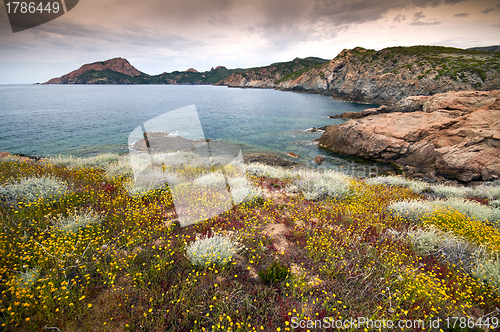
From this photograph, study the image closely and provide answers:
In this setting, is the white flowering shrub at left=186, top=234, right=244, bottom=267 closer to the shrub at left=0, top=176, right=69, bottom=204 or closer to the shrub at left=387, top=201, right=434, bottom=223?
the shrub at left=0, top=176, right=69, bottom=204

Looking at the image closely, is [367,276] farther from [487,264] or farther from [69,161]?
[69,161]

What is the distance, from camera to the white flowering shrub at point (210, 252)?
4.16 meters

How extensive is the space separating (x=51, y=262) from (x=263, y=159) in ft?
59.9

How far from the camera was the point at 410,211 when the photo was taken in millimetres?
7031

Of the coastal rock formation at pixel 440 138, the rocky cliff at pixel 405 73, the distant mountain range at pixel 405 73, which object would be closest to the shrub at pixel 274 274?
the coastal rock formation at pixel 440 138

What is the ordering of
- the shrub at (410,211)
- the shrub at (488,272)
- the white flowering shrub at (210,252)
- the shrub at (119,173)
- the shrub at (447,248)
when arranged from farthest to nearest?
the shrub at (119,173) → the shrub at (410,211) → the shrub at (447,248) → the white flowering shrub at (210,252) → the shrub at (488,272)

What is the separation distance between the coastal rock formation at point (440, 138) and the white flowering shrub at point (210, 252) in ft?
72.6

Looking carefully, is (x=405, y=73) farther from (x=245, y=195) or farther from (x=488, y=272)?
(x=245, y=195)

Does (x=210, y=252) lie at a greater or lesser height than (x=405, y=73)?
lesser

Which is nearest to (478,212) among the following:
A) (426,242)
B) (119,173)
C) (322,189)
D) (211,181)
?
(426,242)

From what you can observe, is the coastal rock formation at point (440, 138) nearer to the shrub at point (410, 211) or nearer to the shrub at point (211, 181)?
the shrub at point (410, 211)

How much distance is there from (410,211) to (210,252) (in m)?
7.08

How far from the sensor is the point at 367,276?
12.7 ft

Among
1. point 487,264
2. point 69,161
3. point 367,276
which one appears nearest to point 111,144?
point 69,161
